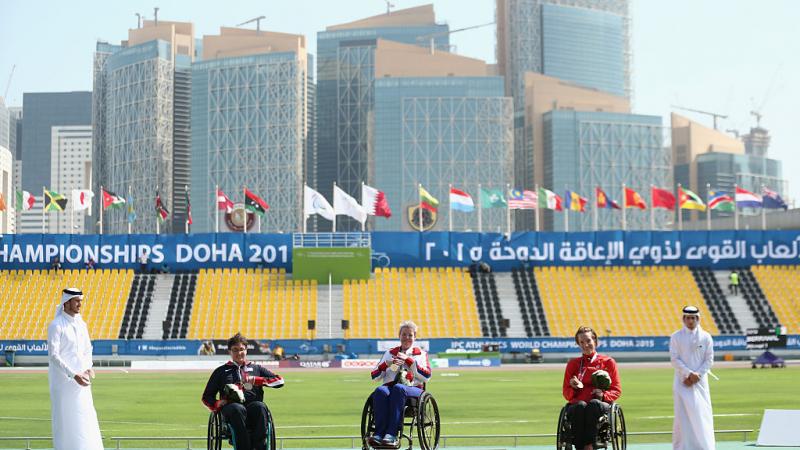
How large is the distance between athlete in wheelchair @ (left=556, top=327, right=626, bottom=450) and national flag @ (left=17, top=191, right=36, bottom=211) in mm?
71028

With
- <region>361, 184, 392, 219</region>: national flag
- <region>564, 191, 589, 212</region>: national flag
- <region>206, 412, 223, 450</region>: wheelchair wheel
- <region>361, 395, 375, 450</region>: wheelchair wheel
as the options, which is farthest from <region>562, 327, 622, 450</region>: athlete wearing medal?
<region>564, 191, 589, 212</region>: national flag

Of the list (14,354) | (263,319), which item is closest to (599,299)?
(263,319)

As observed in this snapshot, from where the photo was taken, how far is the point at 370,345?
222 ft

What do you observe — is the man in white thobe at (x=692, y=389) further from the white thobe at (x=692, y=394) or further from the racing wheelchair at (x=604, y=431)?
the racing wheelchair at (x=604, y=431)

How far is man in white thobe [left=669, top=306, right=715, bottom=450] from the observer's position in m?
18.2

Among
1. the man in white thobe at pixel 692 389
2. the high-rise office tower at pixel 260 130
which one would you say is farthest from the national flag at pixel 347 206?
the high-rise office tower at pixel 260 130

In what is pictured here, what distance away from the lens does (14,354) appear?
6725 centimetres

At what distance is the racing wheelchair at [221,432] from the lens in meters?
16.9

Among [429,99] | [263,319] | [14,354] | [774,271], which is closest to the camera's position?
[14,354]

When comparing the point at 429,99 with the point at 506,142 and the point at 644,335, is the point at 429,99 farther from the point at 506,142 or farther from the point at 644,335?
the point at 644,335

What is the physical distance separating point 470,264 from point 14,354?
29.6 meters

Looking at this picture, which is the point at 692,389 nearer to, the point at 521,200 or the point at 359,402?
the point at 359,402

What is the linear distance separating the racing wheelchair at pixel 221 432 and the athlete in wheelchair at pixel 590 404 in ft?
13.3

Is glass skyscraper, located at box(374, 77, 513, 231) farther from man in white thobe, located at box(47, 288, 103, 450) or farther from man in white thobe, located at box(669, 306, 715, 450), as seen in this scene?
man in white thobe, located at box(47, 288, 103, 450)
